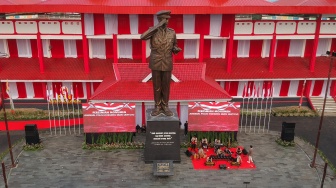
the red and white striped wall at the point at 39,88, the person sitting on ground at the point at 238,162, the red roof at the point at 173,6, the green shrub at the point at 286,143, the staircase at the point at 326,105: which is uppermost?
the red roof at the point at 173,6

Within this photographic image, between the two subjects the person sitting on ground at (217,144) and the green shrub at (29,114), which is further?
the green shrub at (29,114)

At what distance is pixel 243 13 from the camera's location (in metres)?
31.9

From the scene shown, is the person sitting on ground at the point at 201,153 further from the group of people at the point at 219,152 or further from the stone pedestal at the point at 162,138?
the stone pedestal at the point at 162,138

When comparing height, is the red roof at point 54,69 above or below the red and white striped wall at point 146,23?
below

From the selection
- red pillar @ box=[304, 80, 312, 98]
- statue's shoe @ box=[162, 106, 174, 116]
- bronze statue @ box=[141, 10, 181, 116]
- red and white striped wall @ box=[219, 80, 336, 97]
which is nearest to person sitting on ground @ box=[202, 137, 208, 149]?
statue's shoe @ box=[162, 106, 174, 116]

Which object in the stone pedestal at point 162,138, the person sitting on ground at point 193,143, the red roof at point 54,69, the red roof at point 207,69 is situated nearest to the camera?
the stone pedestal at point 162,138

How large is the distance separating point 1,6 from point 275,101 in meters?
28.8

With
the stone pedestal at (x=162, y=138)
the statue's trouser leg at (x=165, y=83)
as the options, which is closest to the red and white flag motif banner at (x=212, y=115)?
the stone pedestal at (x=162, y=138)

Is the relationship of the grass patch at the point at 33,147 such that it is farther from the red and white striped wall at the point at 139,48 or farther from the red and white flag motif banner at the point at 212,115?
the red and white striped wall at the point at 139,48

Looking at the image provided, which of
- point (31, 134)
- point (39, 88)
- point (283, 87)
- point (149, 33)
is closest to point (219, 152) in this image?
point (149, 33)

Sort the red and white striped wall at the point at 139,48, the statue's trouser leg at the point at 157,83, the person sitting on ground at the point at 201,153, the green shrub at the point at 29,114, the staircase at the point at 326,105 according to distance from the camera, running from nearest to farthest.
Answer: the statue's trouser leg at the point at 157,83, the person sitting on ground at the point at 201,153, the green shrub at the point at 29,114, the staircase at the point at 326,105, the red and white striped wall at the point at 139,48

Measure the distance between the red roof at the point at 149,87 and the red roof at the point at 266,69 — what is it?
4.85 m

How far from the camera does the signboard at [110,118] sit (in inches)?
1006

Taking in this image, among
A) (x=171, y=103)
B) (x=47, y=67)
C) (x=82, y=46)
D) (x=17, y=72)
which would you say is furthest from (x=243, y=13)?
(x=17, y=72)
